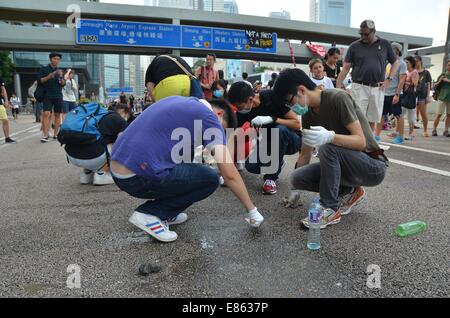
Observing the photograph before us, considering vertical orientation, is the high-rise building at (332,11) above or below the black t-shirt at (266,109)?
above

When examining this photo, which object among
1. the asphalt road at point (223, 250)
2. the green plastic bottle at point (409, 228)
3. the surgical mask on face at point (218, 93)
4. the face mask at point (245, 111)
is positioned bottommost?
the asphalt road at point (223, 250)

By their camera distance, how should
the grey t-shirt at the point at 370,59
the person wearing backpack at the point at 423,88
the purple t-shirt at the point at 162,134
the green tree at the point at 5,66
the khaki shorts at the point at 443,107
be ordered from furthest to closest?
the green tree at the point at 5,66 → the person wearing backpack at the point at 423,88 → the khaki shorts at the point at 443,107 → the grey t-shirt at the point at 370,59 → the purple t-shirt at the point at 162,134

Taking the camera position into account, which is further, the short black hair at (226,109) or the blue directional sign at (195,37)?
the blue directional sign at (195,37)

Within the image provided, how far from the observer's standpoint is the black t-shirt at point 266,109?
3.51 meters

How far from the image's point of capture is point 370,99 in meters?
5.46

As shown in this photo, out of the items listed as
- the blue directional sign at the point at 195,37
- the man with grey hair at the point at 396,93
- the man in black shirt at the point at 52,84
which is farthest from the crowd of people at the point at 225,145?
the blue directional sign at the point at 195,37

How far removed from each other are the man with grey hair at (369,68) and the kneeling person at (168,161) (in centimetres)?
379

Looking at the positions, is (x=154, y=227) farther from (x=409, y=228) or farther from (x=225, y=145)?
(x=409, y=228)

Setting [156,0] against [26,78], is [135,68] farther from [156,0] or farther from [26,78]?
[26,78]

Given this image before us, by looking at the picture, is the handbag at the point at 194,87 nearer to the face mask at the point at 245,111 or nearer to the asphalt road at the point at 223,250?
the face mask at the point at 245,111

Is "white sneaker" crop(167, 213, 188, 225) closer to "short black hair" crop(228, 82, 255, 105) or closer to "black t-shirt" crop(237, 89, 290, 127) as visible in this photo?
"short black hair" crop(228, 82, 255, 105)

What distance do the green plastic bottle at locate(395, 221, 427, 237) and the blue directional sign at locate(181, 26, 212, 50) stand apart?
24.2m

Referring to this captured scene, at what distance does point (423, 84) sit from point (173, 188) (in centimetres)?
753

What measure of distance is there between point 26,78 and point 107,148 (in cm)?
5199
